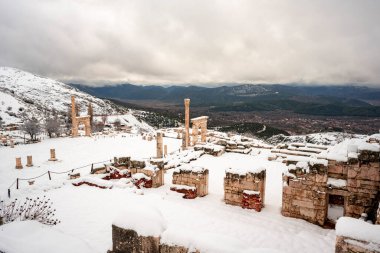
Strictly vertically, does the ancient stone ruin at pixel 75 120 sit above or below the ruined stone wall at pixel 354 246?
above

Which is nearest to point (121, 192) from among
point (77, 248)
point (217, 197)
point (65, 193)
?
point (65, 193)

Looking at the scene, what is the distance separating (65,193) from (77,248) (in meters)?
5.74

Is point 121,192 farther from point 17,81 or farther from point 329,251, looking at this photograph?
point 17,81

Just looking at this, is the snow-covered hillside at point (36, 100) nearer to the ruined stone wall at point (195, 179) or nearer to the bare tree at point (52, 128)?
the bare tree at point (52, 128)

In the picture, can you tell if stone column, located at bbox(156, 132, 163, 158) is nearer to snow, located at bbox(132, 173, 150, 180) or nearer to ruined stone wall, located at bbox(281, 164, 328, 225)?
snow, located at bbox(132, 173, 150, 180)

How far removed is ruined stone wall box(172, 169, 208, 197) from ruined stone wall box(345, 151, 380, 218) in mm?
4751

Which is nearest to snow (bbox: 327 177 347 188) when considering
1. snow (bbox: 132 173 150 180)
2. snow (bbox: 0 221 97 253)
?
snow (bbox: 0 221 97 253)

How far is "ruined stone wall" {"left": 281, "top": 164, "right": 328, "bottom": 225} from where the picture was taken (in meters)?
7.58

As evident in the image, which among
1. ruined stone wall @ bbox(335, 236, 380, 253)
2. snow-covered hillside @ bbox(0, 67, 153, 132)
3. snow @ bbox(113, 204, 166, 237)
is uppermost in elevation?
snow-covered hillside @ bbox(0, 67, 153, 132)

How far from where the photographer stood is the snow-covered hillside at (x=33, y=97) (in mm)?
62562

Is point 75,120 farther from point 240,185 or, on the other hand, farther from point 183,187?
point 240,185

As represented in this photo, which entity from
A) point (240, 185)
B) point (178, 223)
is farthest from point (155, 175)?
point (178, 223)

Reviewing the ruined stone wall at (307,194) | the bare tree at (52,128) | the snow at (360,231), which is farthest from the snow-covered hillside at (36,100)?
the snow at (360,231)

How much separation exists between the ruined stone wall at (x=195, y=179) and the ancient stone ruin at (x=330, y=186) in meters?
3.06
